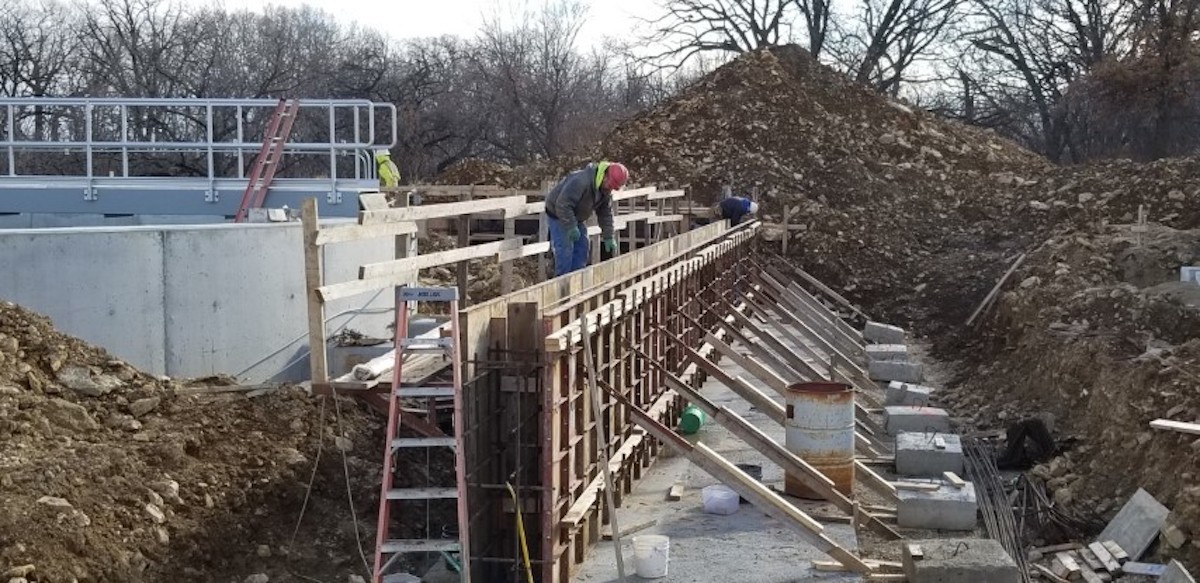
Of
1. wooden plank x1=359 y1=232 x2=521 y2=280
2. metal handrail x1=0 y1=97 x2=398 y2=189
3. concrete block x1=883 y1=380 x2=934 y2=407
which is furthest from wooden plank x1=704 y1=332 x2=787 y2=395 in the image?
metal handrail x1=0 y1=97 x2=398 y2=189

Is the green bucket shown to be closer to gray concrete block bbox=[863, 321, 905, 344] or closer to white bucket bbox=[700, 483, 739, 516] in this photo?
white bucket bbox=[700, 483, 739, 516]

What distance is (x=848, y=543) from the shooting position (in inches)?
339

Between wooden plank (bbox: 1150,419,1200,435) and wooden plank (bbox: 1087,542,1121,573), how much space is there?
1.03 metres

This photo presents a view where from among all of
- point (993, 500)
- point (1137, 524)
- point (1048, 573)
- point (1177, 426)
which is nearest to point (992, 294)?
point (993, 500)

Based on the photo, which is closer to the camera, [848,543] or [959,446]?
[848,543]

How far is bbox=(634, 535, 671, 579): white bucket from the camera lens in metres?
7.55

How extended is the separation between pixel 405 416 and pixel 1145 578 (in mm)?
5095

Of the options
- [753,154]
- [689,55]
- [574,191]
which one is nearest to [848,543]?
[574,191]

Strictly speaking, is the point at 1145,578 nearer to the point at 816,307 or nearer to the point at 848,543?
the point at 848,543

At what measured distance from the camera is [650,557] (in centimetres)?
755

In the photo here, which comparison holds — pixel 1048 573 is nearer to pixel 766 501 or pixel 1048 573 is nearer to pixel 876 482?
pixel 876 482

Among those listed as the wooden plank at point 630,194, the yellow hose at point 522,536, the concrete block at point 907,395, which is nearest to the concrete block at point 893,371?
the concrete block at point 907,395

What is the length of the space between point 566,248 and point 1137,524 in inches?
216

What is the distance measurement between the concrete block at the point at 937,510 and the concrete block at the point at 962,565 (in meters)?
1.49
